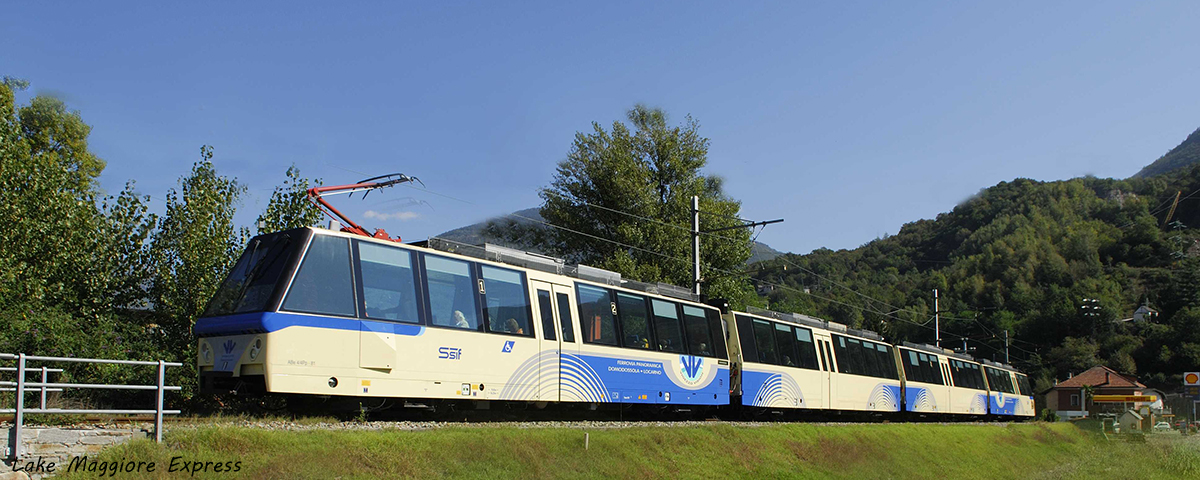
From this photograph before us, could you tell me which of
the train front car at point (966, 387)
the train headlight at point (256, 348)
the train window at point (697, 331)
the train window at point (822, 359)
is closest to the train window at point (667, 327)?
the train window at point (697, 331)

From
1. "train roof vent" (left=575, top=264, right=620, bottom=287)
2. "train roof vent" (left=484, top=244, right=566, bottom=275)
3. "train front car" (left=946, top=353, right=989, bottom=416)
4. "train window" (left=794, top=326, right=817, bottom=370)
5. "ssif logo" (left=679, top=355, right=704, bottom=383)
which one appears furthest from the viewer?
"train front car" (left=946, top=353, right=989, bottom=416)

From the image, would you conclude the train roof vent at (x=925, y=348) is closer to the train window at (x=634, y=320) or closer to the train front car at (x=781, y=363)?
the train front car at (x=781, y=363)

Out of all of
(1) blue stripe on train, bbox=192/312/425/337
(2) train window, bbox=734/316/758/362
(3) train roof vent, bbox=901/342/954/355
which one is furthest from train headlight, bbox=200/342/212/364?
(3) train roof vent, bbox=901/342/954/355

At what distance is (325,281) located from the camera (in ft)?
41.9

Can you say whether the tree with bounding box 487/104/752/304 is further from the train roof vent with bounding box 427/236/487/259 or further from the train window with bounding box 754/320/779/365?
the train roof vent with bounding box 427/236/487/259

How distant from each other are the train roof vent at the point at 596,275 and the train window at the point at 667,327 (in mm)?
1110

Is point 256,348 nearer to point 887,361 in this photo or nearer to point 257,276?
point 257,276

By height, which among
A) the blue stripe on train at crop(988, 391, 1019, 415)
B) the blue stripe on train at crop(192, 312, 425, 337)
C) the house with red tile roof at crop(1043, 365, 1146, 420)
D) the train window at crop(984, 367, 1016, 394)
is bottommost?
the house with red tile roof at crop(1043, 365, 1146, 420)

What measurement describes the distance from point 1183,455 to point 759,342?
2207 cm

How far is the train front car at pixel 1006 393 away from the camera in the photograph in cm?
4362

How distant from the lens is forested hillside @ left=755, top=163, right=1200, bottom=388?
101500 mm

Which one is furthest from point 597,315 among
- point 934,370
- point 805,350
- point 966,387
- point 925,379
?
point 966,387

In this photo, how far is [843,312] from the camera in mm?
94562

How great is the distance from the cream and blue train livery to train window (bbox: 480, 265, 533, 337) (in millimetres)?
26
